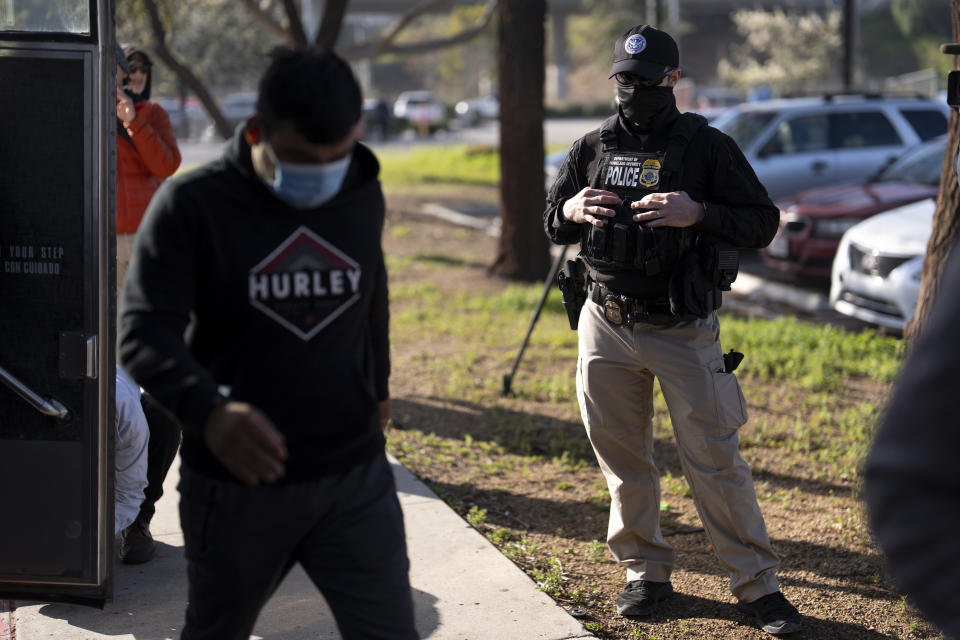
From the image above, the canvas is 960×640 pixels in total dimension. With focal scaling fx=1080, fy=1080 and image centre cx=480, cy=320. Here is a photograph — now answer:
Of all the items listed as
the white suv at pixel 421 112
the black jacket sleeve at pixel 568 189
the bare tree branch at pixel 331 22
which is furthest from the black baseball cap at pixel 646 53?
the white suv at pixel 421 112

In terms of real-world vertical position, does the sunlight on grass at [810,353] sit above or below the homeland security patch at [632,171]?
below

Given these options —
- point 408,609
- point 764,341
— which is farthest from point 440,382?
point 408,609

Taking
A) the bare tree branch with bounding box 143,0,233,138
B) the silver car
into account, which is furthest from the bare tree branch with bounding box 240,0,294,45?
the silver car

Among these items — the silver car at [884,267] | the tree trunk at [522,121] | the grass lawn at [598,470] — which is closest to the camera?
the grass lawn at [598,470]

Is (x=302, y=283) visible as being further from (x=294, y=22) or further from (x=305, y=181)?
(x=294, y=22)

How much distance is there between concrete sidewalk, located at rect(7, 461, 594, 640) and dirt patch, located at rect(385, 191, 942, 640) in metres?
0.16

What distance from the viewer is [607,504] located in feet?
17.0

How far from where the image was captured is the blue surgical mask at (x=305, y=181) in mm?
2309

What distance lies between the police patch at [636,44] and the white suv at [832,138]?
31.3 feet

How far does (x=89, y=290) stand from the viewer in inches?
134

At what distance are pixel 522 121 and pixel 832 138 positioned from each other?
4.61 m

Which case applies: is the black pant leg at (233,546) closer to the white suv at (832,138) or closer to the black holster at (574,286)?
the black holster at (574,286)

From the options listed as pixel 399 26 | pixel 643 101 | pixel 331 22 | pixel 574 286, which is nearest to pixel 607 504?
pixel 574 286

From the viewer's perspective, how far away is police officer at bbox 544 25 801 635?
367 cm
